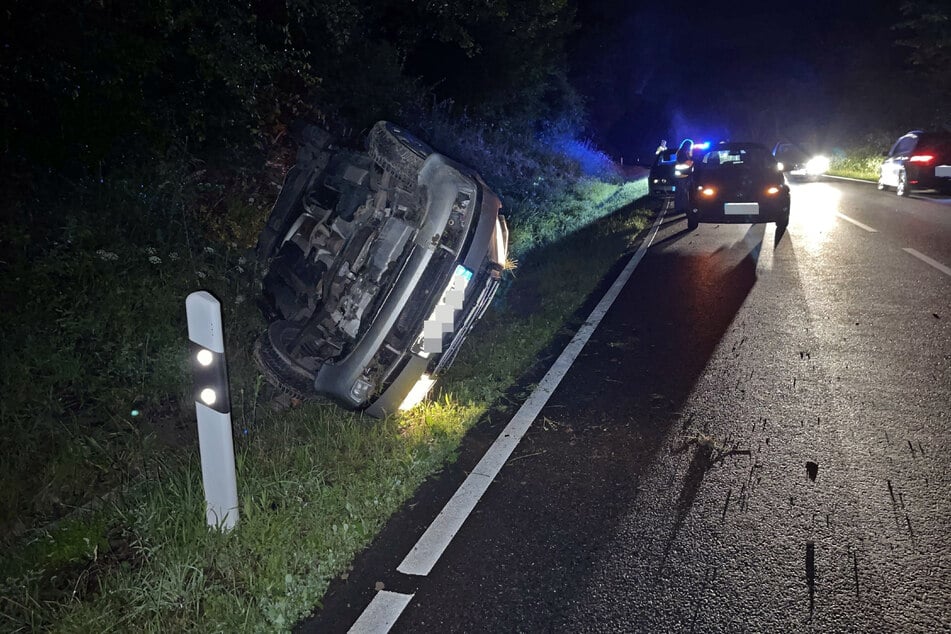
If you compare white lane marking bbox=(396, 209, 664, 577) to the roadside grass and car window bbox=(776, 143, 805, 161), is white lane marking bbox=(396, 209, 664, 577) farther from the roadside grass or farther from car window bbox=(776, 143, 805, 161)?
the roadside grass

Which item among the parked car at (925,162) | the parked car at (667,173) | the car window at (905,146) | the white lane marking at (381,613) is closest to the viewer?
the white lane marking at (381,613)

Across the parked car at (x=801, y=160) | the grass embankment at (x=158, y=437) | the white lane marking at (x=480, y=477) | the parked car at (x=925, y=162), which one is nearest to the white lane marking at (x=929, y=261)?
the grass embankment at (x=158, y=437)

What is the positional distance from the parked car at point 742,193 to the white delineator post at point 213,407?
10.2m

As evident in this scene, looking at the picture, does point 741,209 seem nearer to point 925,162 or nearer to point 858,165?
point 925,162

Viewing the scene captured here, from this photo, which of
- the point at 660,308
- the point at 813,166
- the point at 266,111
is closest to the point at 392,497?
the point at 660,308

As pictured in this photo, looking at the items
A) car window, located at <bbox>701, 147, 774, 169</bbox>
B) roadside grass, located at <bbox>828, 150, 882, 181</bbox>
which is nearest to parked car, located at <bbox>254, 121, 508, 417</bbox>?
car window, located at <bbox>701, 147, 774, 169</bbox>

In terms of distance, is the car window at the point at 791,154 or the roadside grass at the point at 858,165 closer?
the car window at the point at 791,154

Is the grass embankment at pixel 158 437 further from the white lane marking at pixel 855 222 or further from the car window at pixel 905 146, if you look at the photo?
the car window at pixel 905 146

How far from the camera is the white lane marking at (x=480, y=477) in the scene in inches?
122

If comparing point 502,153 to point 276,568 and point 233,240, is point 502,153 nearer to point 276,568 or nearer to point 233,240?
point 233,240

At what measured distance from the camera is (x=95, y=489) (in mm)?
3807

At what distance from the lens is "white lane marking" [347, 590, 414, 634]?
2648 mm

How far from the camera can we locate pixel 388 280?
4195mm

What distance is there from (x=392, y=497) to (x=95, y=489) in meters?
1.74
